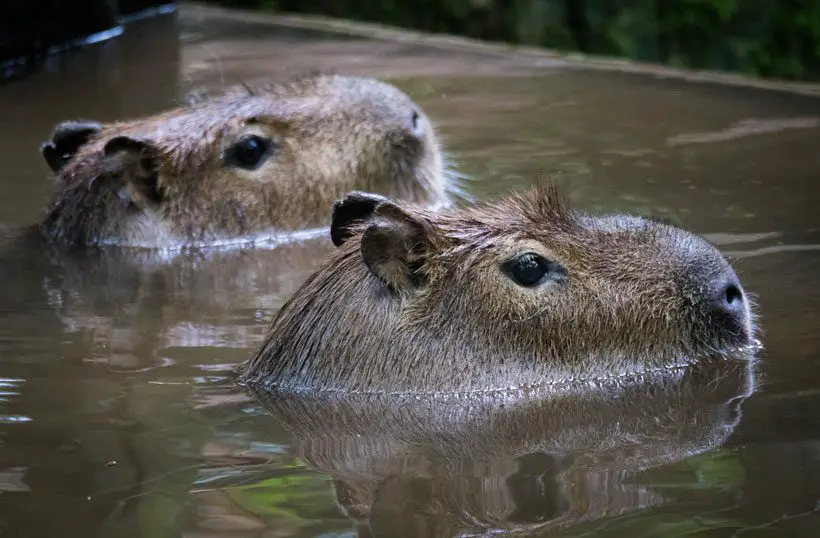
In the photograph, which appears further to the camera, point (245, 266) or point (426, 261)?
point (245, 266)

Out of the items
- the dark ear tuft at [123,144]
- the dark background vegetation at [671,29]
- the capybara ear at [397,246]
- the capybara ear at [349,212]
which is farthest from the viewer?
the dark background vegetation at [671,29]

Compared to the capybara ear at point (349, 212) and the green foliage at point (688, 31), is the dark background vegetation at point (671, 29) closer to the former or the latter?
the green foliage at point (688, 31)

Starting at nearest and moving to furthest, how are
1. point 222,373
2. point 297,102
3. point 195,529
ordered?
1. point 195,529
2. point 222,373
3. point 297,102

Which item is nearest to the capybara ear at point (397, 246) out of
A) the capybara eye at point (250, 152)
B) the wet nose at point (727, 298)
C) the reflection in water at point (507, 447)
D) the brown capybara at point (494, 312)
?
the brown capybara at point (494, 312)

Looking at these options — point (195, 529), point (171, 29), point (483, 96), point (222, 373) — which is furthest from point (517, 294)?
point (171, 29)

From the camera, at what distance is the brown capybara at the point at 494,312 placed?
5.11 meters

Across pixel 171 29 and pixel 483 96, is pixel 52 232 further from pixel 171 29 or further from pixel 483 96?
pixel 171 29

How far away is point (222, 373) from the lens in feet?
18.0

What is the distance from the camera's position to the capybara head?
8.01 meters

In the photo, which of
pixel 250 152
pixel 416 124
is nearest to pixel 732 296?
pixel 416 124

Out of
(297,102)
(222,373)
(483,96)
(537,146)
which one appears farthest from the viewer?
(483,96)

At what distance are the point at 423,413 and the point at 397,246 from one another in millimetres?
607

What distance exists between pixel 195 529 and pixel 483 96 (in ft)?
23.2

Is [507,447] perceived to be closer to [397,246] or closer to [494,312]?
[494,312]
